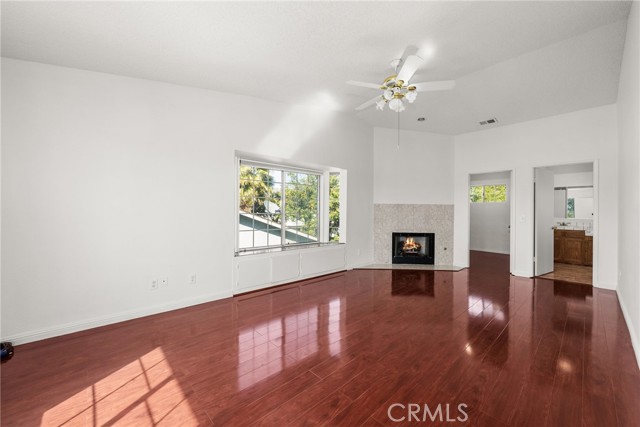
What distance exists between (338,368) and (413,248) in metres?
4.66

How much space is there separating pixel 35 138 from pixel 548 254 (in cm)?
827

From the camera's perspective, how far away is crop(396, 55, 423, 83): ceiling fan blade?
2.60 m

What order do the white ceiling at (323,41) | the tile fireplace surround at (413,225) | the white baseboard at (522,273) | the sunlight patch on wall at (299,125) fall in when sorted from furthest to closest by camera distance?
the tile fireplace surround at (413,225) → the white baseboard at (522,273) → the sunlight patch on wall at (299,125) → the white ceiling at (323,41)

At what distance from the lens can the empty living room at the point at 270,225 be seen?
193 centimetres

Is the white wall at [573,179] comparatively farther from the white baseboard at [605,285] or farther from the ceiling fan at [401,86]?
the ceiling fan at [401,86]

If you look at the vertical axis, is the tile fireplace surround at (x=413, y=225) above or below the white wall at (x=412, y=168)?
below

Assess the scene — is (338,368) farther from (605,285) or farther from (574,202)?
(574,202)

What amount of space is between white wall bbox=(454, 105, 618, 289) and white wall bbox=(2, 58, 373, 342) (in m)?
3.97

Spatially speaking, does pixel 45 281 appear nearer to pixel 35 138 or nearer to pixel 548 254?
pixel 35 138

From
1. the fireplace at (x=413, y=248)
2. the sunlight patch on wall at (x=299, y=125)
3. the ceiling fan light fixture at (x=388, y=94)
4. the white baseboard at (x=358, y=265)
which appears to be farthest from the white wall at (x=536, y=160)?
Answer: the ceiling fan light fixture at (x=388, y=94)

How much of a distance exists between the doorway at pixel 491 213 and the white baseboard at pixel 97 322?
7.52 metres

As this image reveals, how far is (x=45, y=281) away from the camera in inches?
109

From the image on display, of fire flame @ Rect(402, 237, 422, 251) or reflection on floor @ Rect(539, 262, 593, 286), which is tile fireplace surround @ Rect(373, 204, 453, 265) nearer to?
fire flame @ Rect(402, 237, 422, 251)

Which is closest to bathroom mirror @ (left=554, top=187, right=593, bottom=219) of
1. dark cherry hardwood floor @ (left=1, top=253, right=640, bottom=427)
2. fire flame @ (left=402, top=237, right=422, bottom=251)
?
fire flame @ (left=402, top=237, right=422, bottom=251)
